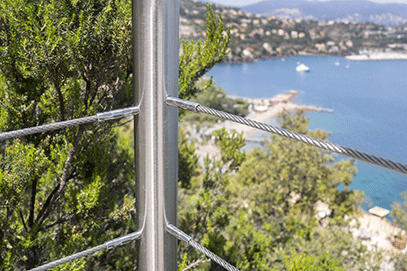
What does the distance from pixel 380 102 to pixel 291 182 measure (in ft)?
56.9

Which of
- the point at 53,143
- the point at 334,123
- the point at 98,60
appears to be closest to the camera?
the point at 98,60

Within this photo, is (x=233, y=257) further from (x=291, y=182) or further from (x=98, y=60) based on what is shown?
(x=291, y=182)

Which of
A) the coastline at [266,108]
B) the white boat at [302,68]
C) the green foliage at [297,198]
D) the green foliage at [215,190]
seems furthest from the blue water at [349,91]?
the green foliage at [215,190]

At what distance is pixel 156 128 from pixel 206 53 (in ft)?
4.01

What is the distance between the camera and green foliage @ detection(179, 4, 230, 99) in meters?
1.82

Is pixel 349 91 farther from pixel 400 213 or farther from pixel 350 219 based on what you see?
pixel 350 219

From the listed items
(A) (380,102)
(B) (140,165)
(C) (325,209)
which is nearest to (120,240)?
(B) (140,165)

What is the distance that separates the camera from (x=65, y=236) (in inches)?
64.4

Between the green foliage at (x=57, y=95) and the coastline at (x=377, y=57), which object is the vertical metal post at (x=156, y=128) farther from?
the coastline at (x=377, y=57)

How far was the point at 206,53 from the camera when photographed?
6.24 feet

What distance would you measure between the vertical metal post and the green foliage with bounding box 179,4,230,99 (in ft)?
3.37

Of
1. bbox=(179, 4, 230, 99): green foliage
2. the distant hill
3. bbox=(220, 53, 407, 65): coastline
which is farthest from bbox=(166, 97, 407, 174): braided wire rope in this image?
the distant hill

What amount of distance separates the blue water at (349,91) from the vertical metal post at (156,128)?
54.8 feet

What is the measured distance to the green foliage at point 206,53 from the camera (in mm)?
1822
